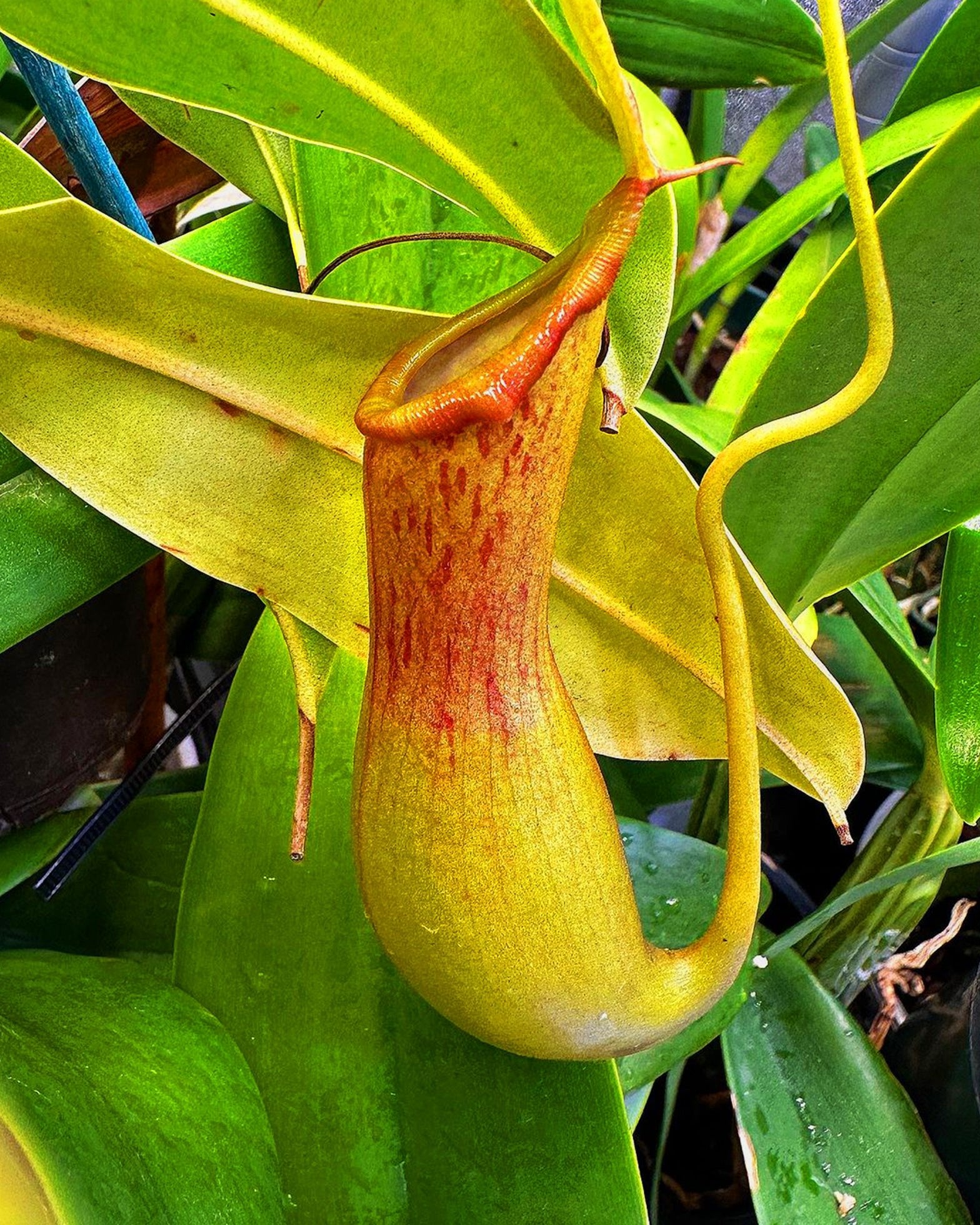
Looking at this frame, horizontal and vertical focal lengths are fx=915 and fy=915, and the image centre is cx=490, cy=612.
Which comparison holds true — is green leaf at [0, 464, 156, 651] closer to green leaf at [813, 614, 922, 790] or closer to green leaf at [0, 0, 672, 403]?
green leaf at [0, 0, 672, 403]

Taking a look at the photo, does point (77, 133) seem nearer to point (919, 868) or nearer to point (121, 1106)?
point (121, 1106)

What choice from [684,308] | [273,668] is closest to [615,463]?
[273,668]

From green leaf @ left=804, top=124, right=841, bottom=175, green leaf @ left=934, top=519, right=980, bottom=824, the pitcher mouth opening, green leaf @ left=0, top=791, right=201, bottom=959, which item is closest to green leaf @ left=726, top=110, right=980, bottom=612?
green leaf @ left=934, top=519, right=980, bottom=824

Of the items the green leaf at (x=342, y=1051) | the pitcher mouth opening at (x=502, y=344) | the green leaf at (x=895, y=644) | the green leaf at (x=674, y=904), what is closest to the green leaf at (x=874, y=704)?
the green leaf at (x=895, y=644)

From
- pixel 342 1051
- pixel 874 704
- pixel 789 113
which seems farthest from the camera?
pixel 789 113

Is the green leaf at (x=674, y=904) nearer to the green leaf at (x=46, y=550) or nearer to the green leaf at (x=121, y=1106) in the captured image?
the green leaf at (x=121, y=1106)

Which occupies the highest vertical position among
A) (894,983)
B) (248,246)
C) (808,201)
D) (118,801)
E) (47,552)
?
(808,201)

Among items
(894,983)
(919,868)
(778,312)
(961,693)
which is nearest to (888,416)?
(961,693)
